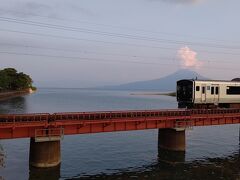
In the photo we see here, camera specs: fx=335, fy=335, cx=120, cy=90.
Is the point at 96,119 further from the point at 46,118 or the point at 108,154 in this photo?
the point at 108,154

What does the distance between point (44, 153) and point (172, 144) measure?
16508 mm

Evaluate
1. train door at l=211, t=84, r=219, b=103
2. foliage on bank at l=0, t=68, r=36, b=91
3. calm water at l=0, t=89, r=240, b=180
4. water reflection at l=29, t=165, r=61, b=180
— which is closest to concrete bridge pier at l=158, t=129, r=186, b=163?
calm water at l=0, t=89, r=240, b=180

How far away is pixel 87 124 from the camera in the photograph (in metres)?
33.4

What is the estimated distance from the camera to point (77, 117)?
33844 millimetres

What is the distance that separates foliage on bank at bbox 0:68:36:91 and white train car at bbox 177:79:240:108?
127438mm

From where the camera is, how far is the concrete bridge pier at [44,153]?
3169 cm

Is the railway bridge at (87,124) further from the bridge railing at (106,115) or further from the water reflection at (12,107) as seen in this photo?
the water reflection at (12,107)

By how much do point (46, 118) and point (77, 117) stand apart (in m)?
3.32

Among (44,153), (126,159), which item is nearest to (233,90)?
(126,159)

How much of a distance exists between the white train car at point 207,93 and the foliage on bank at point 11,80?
127438 millimetres

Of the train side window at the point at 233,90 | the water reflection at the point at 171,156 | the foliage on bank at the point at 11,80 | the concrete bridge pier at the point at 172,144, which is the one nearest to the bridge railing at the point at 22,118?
the water reflection at the point at 171,156

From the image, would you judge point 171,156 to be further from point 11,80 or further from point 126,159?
point 11,80

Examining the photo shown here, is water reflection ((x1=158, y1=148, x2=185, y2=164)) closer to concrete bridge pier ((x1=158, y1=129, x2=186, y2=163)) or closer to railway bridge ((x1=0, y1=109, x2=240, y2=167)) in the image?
concrete bridge pier ((x1=158, y1=129, x2=186, y2=163))

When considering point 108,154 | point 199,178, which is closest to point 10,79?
point 108,154
